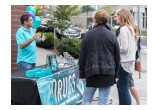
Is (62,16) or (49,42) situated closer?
(49,42)

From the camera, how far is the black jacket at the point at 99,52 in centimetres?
409

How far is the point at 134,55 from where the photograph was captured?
15.9 feet

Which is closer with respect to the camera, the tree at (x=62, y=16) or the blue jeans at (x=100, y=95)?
the blue jeans at (x=100, y=95)

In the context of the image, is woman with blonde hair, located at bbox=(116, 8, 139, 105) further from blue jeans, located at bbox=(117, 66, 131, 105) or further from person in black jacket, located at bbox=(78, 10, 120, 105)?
person in black jacket, located at bbox=(78, 10, 120, 105)

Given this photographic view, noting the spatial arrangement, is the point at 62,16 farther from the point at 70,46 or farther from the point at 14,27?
the point at 14,27

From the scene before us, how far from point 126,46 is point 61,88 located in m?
1.15

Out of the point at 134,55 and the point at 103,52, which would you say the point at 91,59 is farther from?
the point at 134,55

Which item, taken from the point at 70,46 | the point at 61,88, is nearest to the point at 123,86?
the point at 61,88

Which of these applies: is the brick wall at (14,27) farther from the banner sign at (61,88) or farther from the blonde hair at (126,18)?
the blonde hair at (126,18)

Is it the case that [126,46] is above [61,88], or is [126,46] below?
above

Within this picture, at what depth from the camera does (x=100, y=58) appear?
4.10m

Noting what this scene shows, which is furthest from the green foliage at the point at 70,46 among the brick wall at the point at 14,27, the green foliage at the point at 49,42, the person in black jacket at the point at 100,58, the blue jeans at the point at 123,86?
the person in black jacket at the point at 100,58

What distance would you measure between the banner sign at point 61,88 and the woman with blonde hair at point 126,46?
0.77 m

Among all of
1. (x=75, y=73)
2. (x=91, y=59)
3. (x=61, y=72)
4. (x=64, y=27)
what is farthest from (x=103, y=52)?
(x=64, y=27)
